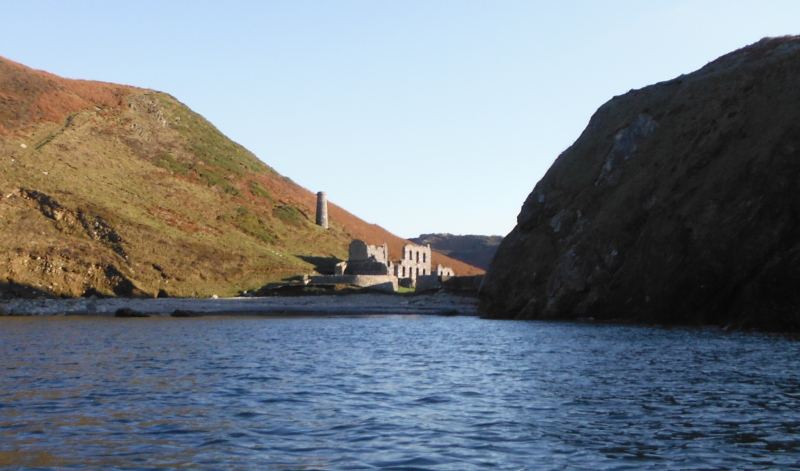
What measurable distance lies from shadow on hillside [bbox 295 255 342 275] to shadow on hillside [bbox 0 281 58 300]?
3265 centimetres

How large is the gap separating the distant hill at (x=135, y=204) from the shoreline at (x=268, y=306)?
5964mm

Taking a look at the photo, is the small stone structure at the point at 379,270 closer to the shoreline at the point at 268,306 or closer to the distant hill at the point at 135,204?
the shoreline at the point at 268,306

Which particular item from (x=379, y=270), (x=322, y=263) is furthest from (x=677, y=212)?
(x=322, y=263)

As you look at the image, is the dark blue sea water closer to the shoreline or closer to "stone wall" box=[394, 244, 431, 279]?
the shoreline

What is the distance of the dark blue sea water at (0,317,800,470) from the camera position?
11602 mm

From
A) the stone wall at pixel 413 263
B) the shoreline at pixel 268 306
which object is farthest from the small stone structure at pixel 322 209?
the shoreline at pixel 268 306

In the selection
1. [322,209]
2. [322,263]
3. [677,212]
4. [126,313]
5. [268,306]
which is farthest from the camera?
[322,209]

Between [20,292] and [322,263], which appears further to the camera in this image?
[322,263]

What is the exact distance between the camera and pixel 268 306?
59.4m

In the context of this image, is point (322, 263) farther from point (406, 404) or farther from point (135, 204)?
point (406, 404)

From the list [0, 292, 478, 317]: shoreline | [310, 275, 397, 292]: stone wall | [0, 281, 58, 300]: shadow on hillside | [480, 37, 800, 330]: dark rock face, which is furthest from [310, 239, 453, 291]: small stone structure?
[0, 281, 58, 300]: shadow on hillside

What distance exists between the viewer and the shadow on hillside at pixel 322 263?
89.9 metres

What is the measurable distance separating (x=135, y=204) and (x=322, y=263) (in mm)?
22404

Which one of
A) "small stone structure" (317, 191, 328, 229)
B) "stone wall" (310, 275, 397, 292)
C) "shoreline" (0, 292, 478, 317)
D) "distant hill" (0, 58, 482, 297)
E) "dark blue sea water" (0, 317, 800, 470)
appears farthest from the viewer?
"small stone structure" (317, 191, 328, 229)
